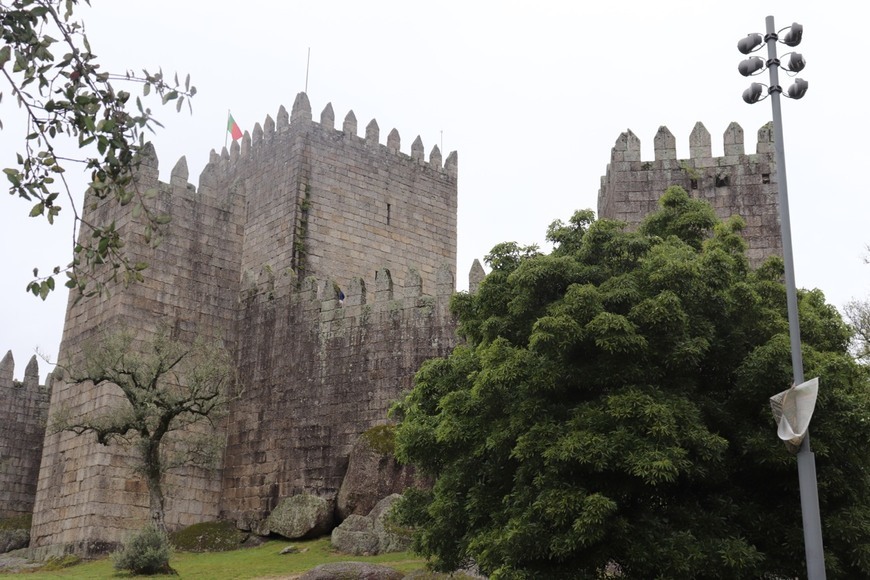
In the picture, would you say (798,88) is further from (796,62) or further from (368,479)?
(368,479)

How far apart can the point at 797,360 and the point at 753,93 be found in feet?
9.97

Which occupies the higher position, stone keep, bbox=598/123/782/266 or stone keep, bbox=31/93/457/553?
stone keep, bbox=598/123/782/266

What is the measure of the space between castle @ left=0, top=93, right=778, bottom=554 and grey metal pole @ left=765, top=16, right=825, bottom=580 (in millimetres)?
10845

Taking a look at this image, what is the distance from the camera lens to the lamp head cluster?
1128 centimetres

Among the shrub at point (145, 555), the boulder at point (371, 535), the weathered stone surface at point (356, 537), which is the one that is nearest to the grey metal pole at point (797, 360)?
the boulder at point (371, 535)

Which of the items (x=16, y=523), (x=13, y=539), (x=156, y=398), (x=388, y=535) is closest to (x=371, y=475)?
(x=388, y=535)

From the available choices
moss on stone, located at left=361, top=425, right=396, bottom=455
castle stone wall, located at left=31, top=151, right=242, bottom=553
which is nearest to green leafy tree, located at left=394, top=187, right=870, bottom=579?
moss on stone, located at left=361, top=425, right=396, bottom=455

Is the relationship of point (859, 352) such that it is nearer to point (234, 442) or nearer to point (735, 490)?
point (735, 490)

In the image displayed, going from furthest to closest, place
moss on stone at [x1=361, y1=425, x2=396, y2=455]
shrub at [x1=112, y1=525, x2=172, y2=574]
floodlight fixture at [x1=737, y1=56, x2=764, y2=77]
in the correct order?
moss on stone at [x1=361, y1=425, x2=396, y2=455] < shrub at [x1=112, y1=525, x2=172, y2=574] < floodlight fixture at [x1=737, y1=56, x2=764, y2=77]

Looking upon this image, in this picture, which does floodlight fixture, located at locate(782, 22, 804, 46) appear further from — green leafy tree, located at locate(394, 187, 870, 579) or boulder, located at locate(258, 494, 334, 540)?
boulder, located at locate(258, 494, 334, 540)

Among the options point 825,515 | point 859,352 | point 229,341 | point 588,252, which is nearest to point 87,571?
point 229,341

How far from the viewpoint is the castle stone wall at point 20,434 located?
29.8 meters

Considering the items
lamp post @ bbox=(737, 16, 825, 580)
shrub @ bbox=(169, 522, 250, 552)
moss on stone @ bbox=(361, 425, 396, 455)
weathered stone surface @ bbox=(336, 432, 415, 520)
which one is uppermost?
lamp post @ bbox=(737, 16, 825, 580)

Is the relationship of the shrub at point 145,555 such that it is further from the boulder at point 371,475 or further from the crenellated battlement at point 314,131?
the crenellated battlement at point 314,131
